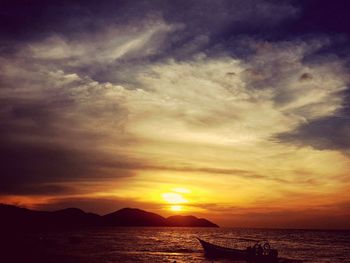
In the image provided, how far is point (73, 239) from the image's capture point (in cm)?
10650

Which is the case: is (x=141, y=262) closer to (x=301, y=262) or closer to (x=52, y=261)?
(x=52, y=261)

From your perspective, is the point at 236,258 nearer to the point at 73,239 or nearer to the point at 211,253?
the point at 211,253

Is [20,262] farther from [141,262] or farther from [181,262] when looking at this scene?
[181,262]

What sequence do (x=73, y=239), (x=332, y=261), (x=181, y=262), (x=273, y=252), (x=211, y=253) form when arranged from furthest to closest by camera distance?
(x=73, y=239)
(x=332, y=261)
(x=211, y=253)
(x=181, y=262)
(x=273, y=252)

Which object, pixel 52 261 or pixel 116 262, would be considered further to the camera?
pixel 116 262

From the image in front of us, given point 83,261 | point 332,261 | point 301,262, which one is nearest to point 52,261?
point 83,261

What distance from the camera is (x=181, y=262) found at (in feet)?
215

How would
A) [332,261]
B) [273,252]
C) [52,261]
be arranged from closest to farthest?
[52,261], [273,252], [332,261]

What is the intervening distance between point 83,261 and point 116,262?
5.45 m

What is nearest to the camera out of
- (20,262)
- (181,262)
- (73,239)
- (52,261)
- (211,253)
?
(20,262)

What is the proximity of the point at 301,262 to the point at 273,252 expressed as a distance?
1976cm

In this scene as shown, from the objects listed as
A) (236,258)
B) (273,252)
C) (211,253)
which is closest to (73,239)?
(211,253)

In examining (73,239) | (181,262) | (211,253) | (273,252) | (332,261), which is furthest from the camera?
(73,239)

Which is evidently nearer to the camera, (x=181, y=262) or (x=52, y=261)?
(x=52, y=261)
